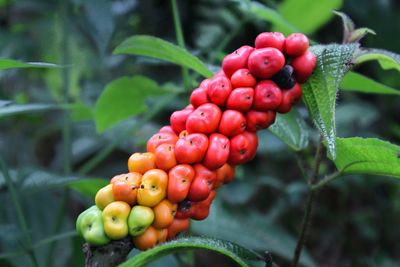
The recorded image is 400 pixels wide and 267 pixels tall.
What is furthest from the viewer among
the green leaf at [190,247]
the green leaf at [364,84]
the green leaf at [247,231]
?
the green leaf at [247,231]

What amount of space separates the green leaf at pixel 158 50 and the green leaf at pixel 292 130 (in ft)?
0.58

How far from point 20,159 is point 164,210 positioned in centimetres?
146

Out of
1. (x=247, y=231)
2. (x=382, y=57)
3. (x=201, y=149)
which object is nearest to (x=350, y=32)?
(x=382, y=57)

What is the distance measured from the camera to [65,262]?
1787 millimetres

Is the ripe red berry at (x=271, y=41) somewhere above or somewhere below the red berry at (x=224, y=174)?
above

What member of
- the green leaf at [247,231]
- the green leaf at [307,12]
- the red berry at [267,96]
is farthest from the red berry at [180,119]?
the green leaf at [307,12]

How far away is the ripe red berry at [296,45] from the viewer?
921 millimetres

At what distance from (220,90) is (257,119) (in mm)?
75

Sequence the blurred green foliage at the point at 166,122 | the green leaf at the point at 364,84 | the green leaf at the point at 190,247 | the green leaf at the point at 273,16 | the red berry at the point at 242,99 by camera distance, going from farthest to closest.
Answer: the blurred green foliage at the point at 166,122, the green leaf at the point at 273,16, the green leaf at the point at 364,84, the red berry at the point at 242,99, the green leaf at the point at 190,247

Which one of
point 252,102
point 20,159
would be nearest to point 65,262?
point 20,159

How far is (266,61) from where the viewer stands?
902 mm

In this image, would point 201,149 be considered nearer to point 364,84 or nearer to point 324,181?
point 324,181

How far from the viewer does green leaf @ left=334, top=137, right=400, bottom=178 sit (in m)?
0.92

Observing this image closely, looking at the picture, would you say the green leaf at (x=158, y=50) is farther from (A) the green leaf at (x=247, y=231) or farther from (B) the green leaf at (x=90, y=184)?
(A) the green leaf at (x=247, y=231)
